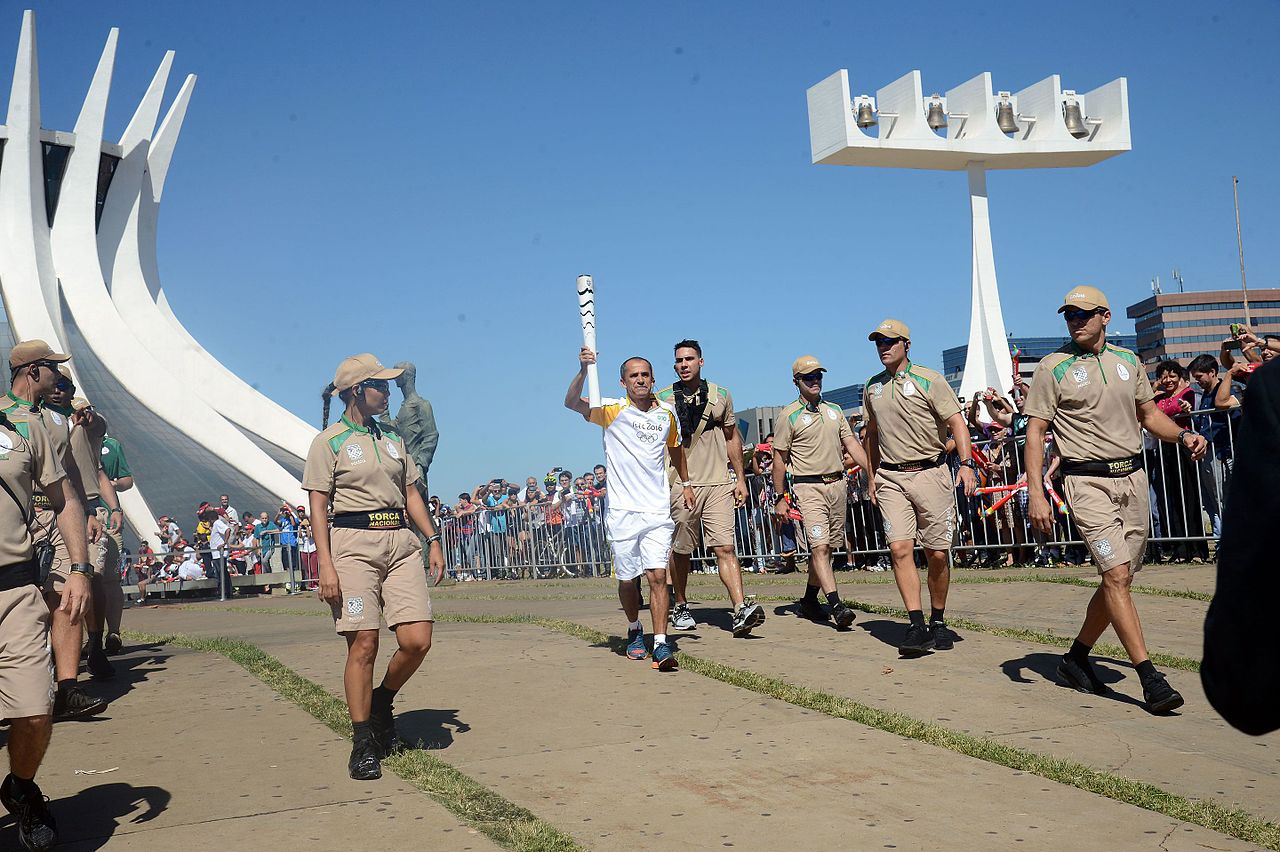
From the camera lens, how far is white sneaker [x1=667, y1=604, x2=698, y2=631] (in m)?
8.82

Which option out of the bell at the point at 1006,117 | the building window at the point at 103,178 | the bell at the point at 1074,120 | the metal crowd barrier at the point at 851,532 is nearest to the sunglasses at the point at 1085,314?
Result: the metal crowd barrier at the point at 851,532

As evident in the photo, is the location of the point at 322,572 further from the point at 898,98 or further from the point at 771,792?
the point at 898,98

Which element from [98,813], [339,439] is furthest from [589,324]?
[98,813]

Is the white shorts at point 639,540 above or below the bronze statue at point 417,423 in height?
below

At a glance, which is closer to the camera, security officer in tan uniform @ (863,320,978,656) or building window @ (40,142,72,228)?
security officer in tan uniform @ (863,320,978,656)

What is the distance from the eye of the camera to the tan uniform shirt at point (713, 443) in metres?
8.92

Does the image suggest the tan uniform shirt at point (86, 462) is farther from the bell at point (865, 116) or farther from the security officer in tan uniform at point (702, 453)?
the bell at point (865, 116)

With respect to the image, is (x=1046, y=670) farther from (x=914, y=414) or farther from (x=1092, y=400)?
(x=914, y=414)

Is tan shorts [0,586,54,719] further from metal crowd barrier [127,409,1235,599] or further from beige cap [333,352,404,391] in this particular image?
metal crowd barrier [127,409,1235,599]

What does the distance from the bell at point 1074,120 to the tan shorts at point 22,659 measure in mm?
25871

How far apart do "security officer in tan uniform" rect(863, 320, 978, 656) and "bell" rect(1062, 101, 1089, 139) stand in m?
20.9

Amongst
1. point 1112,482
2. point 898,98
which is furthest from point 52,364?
point 898,98

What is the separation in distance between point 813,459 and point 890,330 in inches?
61.2

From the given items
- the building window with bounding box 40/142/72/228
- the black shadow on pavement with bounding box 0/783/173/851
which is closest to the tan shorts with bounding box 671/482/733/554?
the black shadow on pavement with bounding box 0/783/173/851
